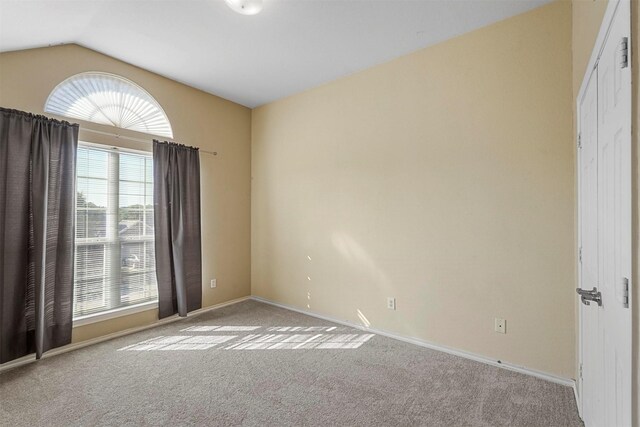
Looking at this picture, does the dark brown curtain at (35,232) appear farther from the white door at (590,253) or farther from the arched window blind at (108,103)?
the white door at (590,253)

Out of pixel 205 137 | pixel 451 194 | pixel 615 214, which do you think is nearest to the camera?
pixel 615 214

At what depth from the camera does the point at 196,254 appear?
12.4 feet

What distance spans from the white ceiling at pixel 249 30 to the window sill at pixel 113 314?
2.40m

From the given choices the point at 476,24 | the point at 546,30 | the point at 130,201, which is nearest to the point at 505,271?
the point at 546,30

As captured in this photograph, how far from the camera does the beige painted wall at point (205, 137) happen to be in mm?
2611

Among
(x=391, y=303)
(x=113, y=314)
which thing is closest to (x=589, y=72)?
(x=391, y=303)

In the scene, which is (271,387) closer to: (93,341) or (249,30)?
(93,341)

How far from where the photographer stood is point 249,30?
265 centimetres

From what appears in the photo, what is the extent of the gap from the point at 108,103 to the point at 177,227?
57.7 inches

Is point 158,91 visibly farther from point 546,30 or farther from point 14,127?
point 546,30

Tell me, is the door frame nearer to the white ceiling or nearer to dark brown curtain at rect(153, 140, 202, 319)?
the white ceiling

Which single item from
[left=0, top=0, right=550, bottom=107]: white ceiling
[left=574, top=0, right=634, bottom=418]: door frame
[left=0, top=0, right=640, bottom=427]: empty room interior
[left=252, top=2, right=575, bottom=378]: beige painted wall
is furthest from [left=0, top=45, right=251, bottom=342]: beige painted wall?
[left=574, top=0, right=634, bottom=418]: door frame

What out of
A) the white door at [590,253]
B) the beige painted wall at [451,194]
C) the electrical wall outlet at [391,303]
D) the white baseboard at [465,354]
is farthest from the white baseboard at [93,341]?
the white door at [590,253]

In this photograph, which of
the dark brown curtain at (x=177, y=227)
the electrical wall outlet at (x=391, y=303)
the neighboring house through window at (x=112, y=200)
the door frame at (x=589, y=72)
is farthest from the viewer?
the dark brown curtain at (x=177, y=227)
